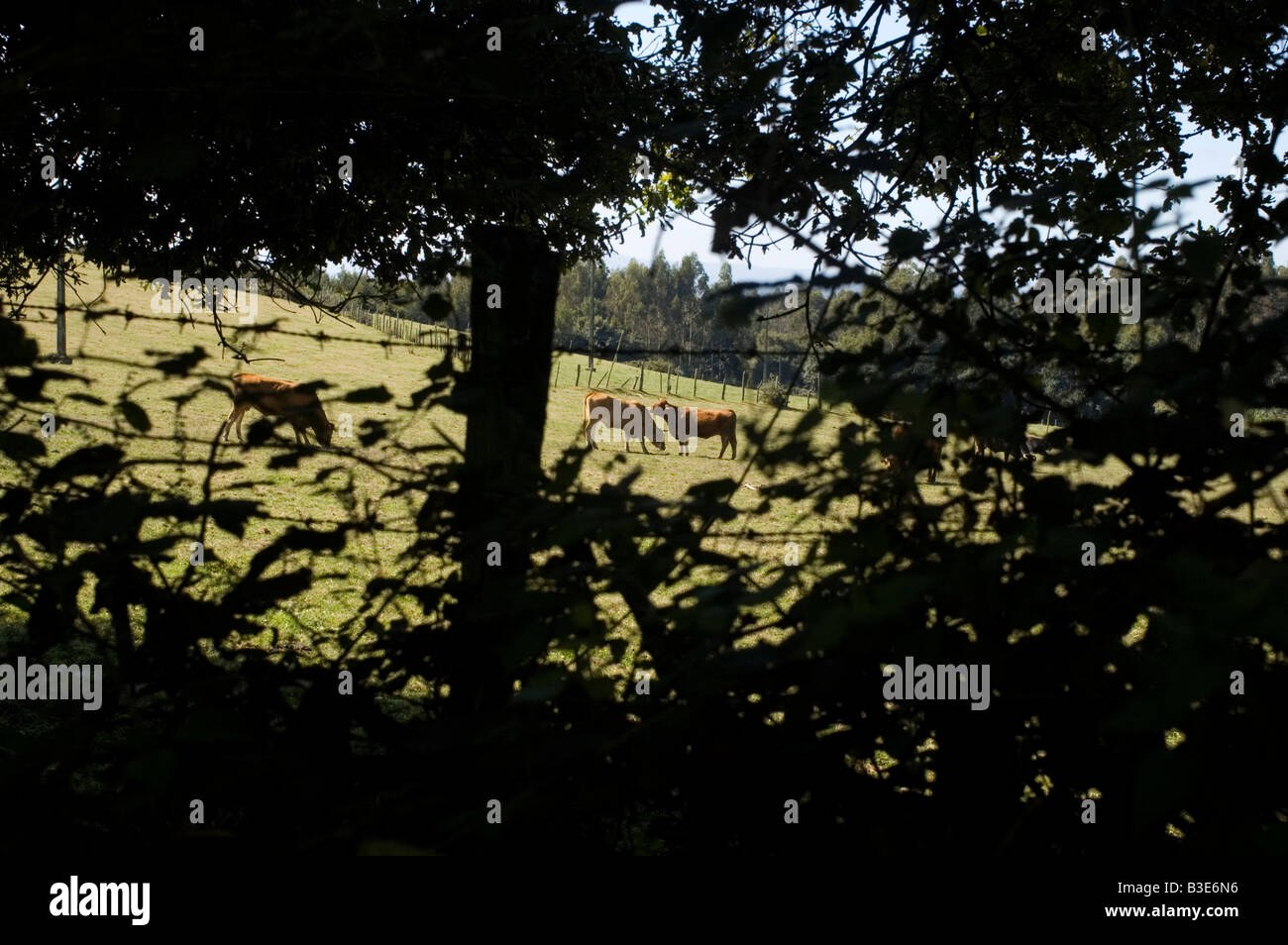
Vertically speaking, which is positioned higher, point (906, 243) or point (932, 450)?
point (906, 243)

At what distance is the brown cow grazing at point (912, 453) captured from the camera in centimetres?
146

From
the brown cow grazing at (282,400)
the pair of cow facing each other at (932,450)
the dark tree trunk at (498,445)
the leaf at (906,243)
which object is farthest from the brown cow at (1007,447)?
the brown cow grazing at (282,400)

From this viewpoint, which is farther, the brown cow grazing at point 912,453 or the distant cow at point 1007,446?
the distant cow at point 1007,446

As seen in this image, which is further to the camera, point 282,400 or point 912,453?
point 282,400

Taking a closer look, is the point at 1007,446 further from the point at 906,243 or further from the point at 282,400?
the point at 282,400

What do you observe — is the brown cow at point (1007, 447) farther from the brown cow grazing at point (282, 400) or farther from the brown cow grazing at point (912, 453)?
the brown cow grazing at point (282, 400)

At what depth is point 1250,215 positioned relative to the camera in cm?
184

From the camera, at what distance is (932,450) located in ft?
5.18

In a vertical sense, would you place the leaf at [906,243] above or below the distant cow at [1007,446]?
above

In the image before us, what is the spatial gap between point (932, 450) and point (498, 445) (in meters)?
0.80

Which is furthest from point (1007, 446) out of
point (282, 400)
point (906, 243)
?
point (282, 400)

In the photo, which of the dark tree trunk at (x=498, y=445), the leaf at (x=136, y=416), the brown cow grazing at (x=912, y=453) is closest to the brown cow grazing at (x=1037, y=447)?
the brown cow grazing at (x=912, y=453)

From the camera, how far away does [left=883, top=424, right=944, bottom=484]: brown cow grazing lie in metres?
1.46

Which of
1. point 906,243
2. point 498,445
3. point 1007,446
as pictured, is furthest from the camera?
point 498,445
